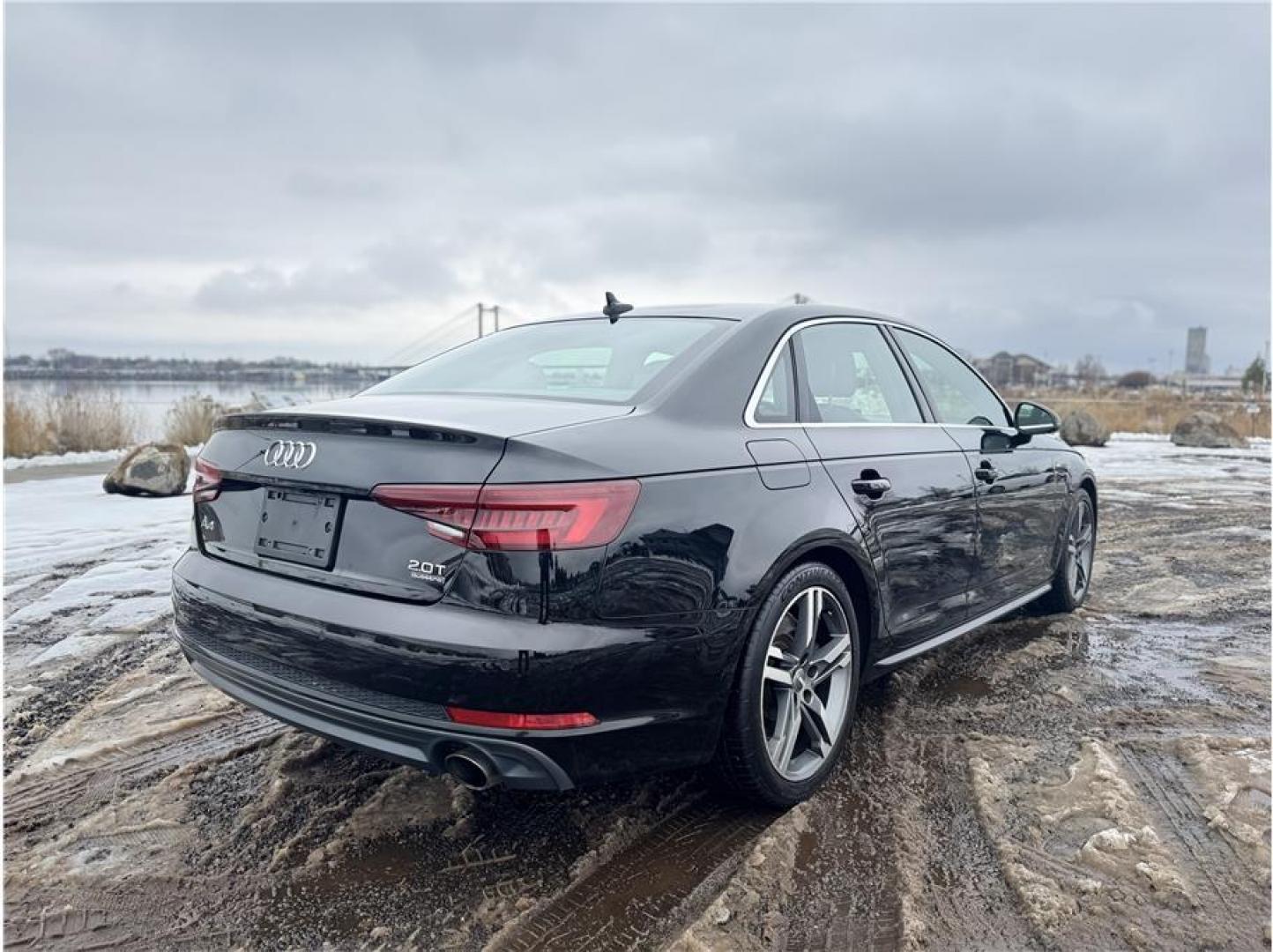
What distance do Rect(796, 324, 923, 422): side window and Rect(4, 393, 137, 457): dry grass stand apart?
12400 mm

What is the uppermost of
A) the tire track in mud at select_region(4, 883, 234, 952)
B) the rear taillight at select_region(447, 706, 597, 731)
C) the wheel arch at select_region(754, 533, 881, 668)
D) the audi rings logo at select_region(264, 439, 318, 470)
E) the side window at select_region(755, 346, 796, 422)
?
the side window at select_region(755, 346, 796, 422)

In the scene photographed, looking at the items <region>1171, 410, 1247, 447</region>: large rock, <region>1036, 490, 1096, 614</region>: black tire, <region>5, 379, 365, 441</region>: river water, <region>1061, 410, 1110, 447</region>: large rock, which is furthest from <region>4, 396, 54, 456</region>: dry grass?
<region>1171, 410, 1247, 447</region>: large rock

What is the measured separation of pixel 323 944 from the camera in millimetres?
2127

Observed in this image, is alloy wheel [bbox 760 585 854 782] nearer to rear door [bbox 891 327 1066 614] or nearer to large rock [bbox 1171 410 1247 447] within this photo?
rear door [bbox 891 327 1066 614]

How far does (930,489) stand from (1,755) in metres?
3.45

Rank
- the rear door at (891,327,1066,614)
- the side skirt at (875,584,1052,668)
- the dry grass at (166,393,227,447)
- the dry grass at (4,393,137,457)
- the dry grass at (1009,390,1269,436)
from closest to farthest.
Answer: the side skirt at (875,584,1052,668) < the rear door at (891,327,1066,614) < the dry grass at (4,393,137,457) < the dry grass at (166,393,227,447) < the dry grass at (1009,390,1269,436)

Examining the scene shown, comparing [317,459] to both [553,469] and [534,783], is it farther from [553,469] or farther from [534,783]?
[534,783]

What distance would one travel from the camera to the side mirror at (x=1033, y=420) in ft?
14.3

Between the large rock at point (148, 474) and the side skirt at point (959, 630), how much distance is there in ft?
26.4

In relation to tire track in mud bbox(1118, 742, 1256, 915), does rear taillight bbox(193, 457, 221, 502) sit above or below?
above

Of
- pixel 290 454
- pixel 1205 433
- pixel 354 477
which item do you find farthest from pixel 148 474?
pixel 1205 433

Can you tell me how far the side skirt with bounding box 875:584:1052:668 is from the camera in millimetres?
3283

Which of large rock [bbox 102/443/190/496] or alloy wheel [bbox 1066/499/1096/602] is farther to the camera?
large rock [bbox 102/443/190/496]

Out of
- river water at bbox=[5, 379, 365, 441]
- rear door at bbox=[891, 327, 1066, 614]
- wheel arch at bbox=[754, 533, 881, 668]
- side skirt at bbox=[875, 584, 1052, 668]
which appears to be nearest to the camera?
wheel arch at bbox=[754, 533, 881, 668]
